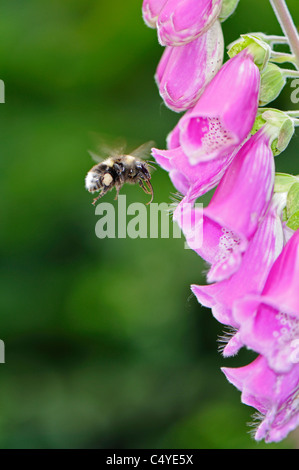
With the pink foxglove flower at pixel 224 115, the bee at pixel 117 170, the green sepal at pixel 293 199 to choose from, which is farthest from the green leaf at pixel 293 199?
the bee at pixel 117 170

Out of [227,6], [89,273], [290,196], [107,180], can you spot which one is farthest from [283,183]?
[89,273]

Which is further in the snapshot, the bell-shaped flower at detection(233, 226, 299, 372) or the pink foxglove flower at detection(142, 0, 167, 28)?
the pink foxglove flower at detection(142, 0, 167, 28)

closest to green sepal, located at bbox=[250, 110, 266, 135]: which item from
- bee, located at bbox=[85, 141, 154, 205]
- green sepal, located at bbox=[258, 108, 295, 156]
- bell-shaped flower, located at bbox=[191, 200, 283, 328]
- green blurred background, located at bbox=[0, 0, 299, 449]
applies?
green sepal, located at bbox=[258, 108, 295, 156]

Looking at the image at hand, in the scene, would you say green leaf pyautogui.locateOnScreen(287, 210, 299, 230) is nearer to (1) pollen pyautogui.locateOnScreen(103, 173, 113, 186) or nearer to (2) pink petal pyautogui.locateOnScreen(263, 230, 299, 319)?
(2) pink petal pyautogui.locateOnScreen(263, 230, 299, 319)

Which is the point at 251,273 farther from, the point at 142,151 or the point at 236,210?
the point at 142,151

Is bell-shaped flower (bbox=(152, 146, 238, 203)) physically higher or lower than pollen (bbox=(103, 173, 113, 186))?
lower

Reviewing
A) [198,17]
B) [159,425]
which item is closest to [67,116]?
[159,425]
